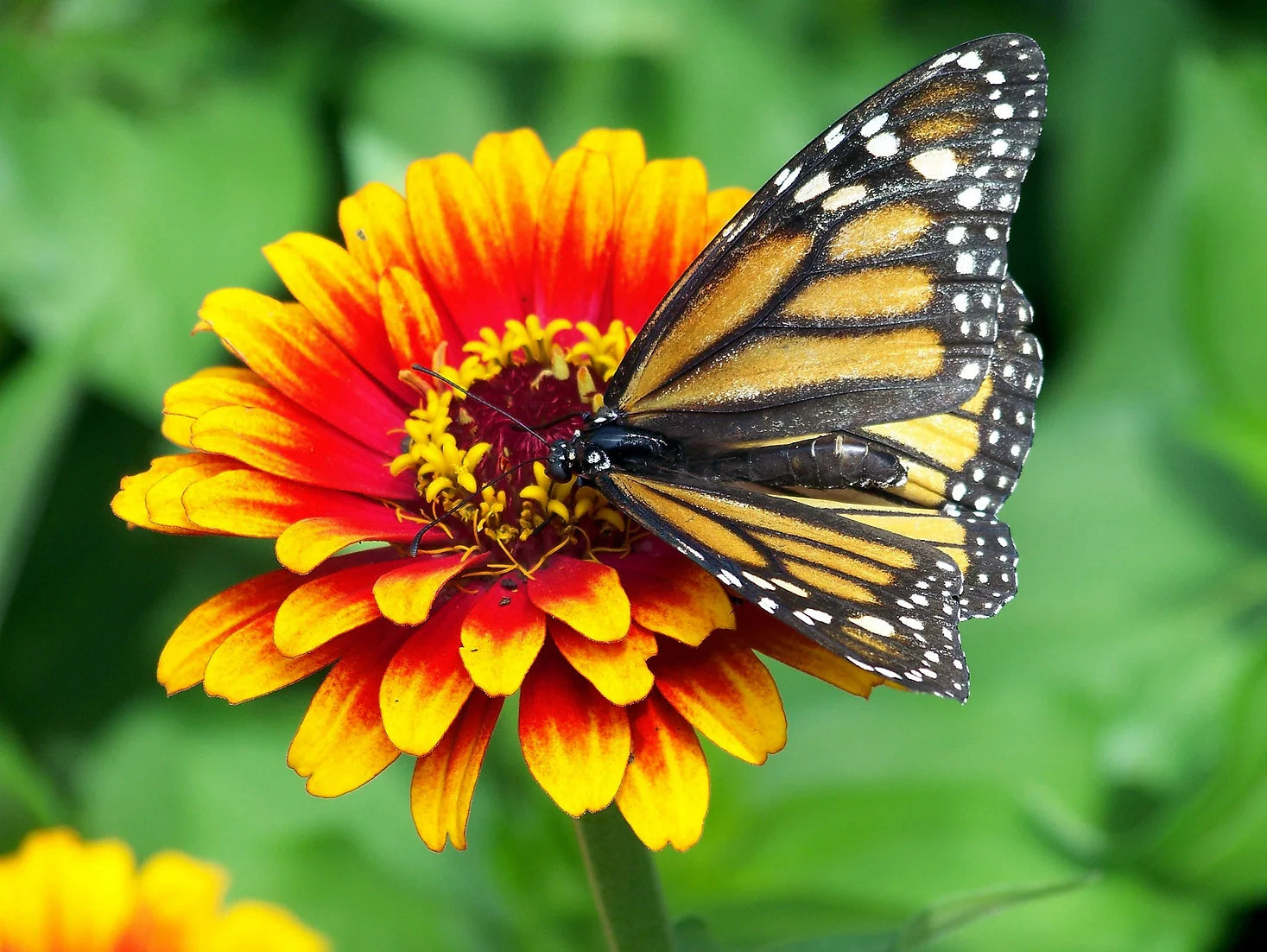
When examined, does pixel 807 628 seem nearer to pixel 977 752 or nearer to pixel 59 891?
pixel 59 891

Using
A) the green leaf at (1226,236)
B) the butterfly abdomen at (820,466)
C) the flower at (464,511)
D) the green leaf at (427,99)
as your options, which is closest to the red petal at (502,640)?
the flower at (464,511)

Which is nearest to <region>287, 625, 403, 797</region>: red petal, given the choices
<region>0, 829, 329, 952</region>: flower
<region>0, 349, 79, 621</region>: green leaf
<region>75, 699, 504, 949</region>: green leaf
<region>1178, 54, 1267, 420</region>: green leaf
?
<region>0, 829, 329, 952</region>: flower

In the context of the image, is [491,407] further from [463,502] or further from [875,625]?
[875,625]

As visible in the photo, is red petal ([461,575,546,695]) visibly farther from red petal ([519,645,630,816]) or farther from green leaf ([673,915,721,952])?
green leaf ([673,915,721,952])

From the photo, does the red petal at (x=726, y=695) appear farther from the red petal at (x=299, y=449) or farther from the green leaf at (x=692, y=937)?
the red petal at (x=299, y=449)

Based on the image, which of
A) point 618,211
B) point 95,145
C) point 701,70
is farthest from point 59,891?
point 701,70
